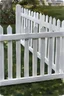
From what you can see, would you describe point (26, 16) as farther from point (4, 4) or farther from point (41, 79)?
point (4, 4)

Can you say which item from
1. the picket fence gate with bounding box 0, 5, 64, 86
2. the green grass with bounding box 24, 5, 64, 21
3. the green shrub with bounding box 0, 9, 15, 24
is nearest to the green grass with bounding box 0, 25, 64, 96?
the picket fence gate with bounding box 0, 5, 64, 86

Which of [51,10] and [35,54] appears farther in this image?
[51,10]

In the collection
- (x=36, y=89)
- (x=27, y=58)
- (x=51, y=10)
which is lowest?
(x=51, y=10)

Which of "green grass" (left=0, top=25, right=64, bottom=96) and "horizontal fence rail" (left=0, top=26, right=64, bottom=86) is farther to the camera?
"horizontal fence rail" (left=0, top=26, right=64, bottom=86)

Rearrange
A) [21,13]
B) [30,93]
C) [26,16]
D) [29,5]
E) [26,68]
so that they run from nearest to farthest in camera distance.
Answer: [30,93] → [26,68] → [26,16] → [21,13] → [29,5]

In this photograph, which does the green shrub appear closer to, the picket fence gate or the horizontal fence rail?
the picket fence gate

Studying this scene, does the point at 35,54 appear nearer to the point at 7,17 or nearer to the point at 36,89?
the point at 36,89

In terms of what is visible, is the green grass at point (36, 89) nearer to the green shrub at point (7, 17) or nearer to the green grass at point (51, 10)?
the green grass at point (51, 10)

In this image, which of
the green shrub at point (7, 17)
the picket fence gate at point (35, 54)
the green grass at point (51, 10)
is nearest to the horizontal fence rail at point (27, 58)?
the picket fence gate at point (35, 54)

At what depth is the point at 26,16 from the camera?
5.24m

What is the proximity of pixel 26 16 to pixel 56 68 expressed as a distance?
193 centimetres

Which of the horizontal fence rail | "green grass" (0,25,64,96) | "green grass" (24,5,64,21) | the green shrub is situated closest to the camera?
"green grass" (0,25,64,96)

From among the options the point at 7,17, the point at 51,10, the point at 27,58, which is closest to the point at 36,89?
the point at 27,58

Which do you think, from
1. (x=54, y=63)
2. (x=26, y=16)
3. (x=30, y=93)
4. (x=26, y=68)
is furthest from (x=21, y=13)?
(x=30, y=93)
